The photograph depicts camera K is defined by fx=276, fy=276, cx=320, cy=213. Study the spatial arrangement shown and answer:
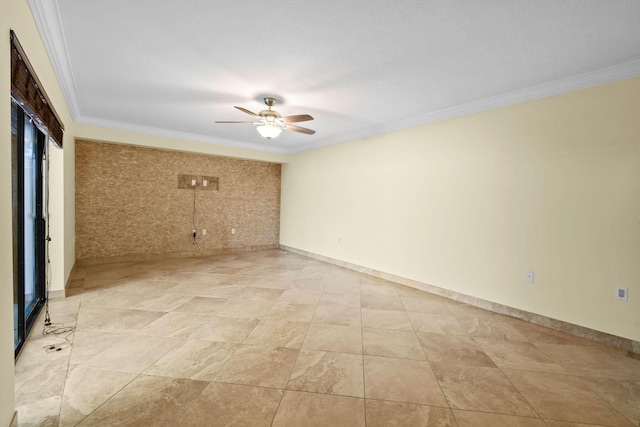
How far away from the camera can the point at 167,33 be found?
2.30 metres

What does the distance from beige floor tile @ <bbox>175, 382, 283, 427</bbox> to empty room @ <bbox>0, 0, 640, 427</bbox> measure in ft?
0.05

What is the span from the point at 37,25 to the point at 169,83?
122 cm

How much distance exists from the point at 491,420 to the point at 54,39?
4407mm

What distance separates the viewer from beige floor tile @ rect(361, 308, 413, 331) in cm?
301

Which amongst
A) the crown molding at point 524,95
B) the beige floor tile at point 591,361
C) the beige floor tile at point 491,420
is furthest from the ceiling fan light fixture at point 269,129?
the beige floor tile at point 591,361

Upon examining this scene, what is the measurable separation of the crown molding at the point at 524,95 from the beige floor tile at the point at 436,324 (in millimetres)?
2710

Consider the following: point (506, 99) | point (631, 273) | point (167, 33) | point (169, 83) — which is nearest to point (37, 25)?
point (167, 33)

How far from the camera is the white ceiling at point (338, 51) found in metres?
1.99

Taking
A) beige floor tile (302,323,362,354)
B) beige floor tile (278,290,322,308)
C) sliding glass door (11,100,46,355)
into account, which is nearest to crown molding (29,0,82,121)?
sliding glass door (11,100,46,355)

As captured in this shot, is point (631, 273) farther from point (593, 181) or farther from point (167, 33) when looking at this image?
point (167, 33)

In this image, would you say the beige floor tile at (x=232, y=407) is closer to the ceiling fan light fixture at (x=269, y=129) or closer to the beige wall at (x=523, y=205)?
the ceiling fan light fixture at (x=269, y=129)

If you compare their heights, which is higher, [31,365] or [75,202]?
[75,202]

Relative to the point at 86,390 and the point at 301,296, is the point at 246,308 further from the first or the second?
the point at 86,390

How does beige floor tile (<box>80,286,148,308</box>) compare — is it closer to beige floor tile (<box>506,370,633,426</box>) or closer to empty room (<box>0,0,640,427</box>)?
empty room (<box>0,0,640,427</box>)
